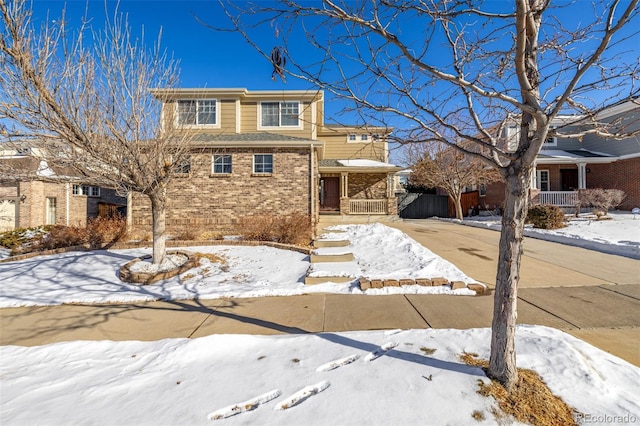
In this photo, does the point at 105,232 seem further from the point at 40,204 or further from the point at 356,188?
the point at 356,188

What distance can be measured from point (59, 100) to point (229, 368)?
206 inches

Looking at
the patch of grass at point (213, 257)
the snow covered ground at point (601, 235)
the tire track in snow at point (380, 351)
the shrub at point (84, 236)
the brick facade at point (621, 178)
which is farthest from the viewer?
the brick facade at point (621, 178)

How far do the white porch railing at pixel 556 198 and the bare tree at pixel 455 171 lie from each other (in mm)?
2852

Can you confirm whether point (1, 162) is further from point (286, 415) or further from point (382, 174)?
point (382, 174)

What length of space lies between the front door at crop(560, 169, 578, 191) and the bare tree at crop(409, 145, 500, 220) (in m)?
5.54

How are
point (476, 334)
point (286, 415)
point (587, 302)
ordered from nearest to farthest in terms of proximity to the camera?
point (286, 415), point (476, 334), point (587, 302)

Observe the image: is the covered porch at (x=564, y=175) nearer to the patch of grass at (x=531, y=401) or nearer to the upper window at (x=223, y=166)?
the upper window at (x=223, y=166)

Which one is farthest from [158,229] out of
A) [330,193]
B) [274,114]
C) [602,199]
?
[602,199]

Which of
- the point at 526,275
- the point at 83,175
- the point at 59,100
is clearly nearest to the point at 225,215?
the point at 83,175

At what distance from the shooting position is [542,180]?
60.0 feet

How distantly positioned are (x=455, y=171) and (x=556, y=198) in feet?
21.2

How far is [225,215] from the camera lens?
11320 millimetres

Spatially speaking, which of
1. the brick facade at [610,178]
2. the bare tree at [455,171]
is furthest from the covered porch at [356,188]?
the brick facade at [610,178]

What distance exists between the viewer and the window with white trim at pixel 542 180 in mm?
18000
